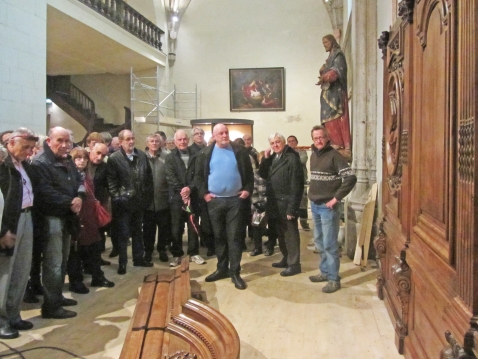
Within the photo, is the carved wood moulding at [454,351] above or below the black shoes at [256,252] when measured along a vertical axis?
above

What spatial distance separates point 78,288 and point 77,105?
29.9 ft

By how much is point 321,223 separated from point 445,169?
2.19 m

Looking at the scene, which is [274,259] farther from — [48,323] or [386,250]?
[48,323]

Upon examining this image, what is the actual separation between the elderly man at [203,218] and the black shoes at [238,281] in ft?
3.22

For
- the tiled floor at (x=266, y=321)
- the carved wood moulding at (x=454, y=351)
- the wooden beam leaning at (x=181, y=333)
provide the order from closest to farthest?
the carved wood moulding at (x=454, y=351) < the wooden beam leaning at (x=181, y=333) < the tiled floor at (x=266, y=321)

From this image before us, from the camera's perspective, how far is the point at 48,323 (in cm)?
298

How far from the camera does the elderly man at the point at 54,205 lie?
2.97 meters

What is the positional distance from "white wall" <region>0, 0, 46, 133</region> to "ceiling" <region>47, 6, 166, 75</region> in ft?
4.10

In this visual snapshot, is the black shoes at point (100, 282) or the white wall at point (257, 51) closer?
the black shoes at point (100, 282)

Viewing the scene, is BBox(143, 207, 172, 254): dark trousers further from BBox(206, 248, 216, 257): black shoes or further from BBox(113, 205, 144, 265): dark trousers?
BBox(206, 248, 216, 257): black shoes

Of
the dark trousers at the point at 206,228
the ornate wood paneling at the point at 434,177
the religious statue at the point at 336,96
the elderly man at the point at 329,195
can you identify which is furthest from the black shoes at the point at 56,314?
the religious statue at the point at 336,96

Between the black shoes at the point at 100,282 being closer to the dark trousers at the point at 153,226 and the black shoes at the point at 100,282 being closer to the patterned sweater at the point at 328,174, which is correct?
the dark trousers at the point at 153,226

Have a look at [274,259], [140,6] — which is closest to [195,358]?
[274,259]

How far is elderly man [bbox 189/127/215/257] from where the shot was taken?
466 cm
